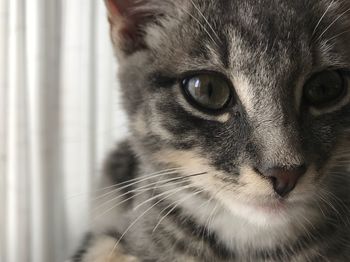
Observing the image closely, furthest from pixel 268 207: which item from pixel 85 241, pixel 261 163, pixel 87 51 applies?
pixel 87 51

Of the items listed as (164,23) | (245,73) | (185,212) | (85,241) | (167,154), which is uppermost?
(164,23)

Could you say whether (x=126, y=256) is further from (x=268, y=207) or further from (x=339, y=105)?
(x=339, y=105)

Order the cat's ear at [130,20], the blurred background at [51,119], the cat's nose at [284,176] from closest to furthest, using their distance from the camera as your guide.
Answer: the cat's nose at [284,176] → the cat's ear at [130,20] → the blurred background at [51,119]

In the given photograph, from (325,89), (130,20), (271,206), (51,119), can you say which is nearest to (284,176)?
(271,206)

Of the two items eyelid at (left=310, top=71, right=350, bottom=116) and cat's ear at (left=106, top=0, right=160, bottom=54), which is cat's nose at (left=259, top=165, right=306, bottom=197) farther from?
cat's ear at (left=106, top=0, right=160, bottom=54)

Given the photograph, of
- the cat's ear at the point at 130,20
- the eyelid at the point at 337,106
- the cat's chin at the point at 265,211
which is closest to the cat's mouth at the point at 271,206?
the cat's chin at the point at 265,211

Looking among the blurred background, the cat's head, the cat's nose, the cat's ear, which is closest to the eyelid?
the cat's head

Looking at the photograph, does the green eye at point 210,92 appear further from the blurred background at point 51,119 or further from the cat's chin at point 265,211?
the blurred background at point 51,119
